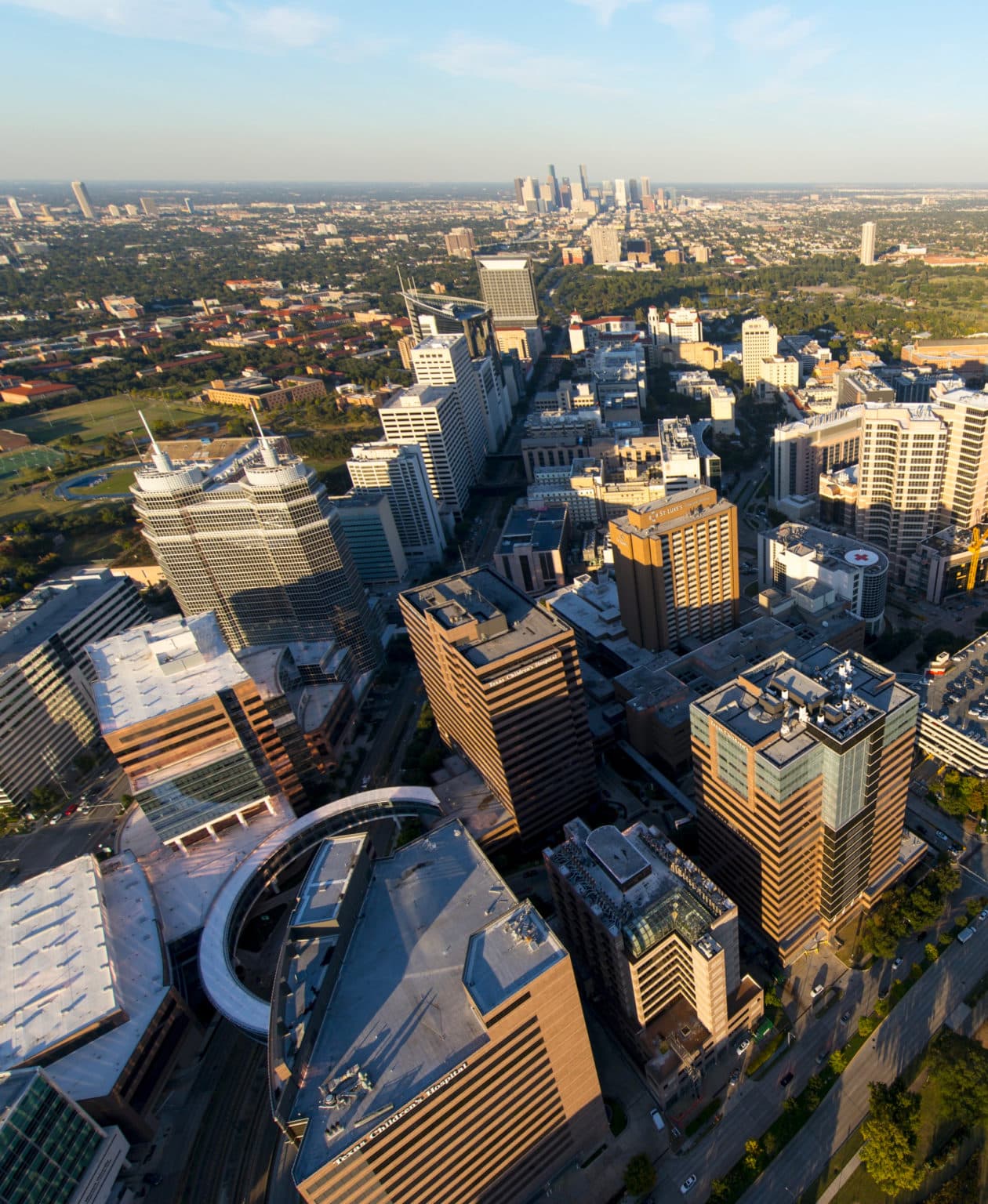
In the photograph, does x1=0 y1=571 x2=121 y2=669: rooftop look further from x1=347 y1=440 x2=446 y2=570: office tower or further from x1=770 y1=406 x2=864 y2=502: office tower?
x1=770 y1=406 x2=864 y2=502: office tower

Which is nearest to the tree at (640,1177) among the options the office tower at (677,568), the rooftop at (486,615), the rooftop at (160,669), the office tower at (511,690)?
the office tower at (511,690)

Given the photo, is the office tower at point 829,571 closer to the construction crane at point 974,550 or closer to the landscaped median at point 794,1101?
the construction crane at point 974,550

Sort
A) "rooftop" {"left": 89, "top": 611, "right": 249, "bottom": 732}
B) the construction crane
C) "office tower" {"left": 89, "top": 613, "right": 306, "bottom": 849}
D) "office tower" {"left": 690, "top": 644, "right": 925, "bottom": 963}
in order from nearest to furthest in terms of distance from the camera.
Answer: "office tower" {"left": 690, "top": 644, "right": 925, "bottom": 963}, "office tower" {"left": 89, "top": 613, "right": 306, "bottom": 849}, "rooftop" {"left": 89, "top": 611, "right": 249, "bottom": 732}, the construction crane

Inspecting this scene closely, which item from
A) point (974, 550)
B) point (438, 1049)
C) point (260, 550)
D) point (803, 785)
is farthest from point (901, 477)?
point (438, 1049)

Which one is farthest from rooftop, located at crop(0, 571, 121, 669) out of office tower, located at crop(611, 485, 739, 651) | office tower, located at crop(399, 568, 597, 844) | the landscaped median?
the landscaped median

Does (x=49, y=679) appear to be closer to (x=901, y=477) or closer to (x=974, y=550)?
(x=901, y=477)

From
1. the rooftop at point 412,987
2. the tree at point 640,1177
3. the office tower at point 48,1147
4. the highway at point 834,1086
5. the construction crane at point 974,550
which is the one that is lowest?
the highway at point 834,1086
